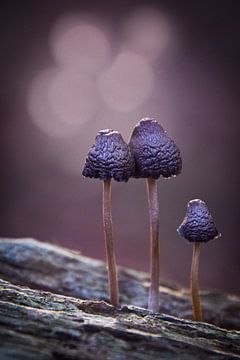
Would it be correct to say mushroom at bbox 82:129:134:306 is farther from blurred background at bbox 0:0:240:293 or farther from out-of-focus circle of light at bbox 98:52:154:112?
out-of-focus circle of light at bbox 98:52:154:112

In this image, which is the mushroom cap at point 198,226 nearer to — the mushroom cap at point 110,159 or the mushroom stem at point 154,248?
the mushroom stem at point 154,248

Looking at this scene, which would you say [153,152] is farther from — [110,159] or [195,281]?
[195,281]

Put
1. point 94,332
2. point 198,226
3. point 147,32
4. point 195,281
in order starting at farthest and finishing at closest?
point 147,32 < point 195,281 < point 198,226 < point 94,332

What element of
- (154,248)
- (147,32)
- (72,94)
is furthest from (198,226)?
(72,94)

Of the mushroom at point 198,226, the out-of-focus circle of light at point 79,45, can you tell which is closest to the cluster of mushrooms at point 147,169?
the mushroom at point 198,226

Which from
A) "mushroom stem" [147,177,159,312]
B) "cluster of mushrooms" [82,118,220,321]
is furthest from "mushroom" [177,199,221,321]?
"mushroom stem" [147,177,159,312]

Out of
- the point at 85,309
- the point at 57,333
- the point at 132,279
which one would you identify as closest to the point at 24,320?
the point at 57,333
